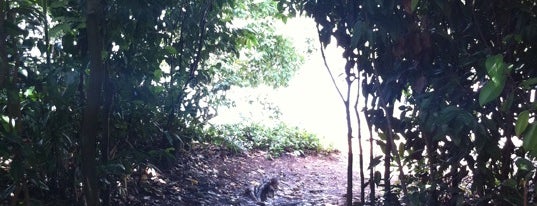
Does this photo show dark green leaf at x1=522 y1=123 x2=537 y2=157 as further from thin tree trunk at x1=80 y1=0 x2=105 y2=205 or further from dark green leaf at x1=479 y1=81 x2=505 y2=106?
thin tree trunk at x1=80 y1=0 x2=105 y2=205

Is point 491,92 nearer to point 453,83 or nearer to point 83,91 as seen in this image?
point 453,83

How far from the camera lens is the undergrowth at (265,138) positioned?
21.9 feet

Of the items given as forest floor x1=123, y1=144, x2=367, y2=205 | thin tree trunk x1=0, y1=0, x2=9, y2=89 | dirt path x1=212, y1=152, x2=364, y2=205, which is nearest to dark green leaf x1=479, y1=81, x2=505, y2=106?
thin tree trunk x1=0, y1=0, x2=9, y2=89

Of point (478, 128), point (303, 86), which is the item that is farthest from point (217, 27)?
point (303, 86)

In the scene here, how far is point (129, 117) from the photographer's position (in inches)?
134

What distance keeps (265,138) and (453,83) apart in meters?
5.64

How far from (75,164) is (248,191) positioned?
7.30ft

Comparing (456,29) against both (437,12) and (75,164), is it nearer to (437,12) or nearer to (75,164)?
(437,12)

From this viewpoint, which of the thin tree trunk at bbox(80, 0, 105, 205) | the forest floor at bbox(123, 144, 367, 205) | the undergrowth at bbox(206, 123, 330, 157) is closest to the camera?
the thin tree trunk at bbox(80, 0, 105, 205)

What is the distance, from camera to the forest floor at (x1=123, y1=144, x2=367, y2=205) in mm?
4438

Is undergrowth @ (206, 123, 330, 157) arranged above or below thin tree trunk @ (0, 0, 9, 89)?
above

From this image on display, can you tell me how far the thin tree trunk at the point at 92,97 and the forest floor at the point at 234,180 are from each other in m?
1.45

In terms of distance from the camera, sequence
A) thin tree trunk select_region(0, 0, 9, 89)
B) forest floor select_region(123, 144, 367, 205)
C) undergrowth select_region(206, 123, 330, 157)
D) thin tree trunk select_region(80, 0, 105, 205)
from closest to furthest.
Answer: thin tree trunk select_region(0, 0, 9, 89), thin tree trunk select_region(80, 0, 105, 205), forest floor select_region(123, 144, 367, 205), undergrowth select_region(206, 123, 330, 157)

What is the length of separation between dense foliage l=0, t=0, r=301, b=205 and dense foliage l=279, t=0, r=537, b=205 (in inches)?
Answer: 48.1
